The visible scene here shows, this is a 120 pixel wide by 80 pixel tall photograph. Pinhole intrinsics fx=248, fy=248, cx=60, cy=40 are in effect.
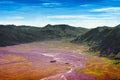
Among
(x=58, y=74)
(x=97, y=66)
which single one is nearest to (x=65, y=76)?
(x=58, y=74)

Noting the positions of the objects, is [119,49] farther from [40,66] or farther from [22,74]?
[22,74]

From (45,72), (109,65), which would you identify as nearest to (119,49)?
(109,65)

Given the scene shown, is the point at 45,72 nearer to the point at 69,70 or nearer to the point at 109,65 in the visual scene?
the point at 69,70

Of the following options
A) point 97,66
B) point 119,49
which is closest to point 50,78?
point 97,66

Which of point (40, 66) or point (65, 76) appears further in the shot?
point (40, 66)

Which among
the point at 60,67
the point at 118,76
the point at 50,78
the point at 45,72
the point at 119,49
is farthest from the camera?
the point at 119,49

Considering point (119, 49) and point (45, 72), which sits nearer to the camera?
point (45, 72)

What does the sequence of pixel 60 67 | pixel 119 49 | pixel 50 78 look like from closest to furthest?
pixel 50 78 < pixel 60 67 < pixel 119 49

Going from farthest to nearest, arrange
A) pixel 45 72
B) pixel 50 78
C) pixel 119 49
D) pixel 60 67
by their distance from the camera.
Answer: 1. pixel 119 49
2. pixel 60 67
3. pixel 45 72
4. pixel 50 78

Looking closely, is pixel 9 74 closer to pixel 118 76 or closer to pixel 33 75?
pixel 33 75
